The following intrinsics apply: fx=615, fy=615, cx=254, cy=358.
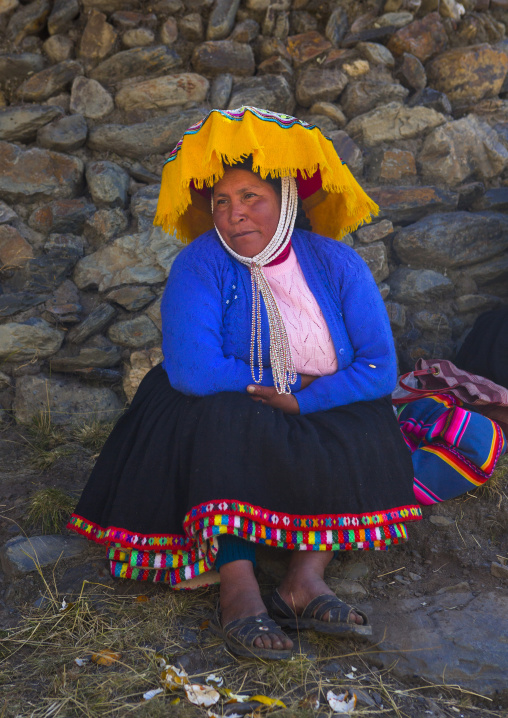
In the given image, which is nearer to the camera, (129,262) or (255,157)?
(255,157)

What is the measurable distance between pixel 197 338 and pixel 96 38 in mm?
2499

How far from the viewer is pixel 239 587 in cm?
186

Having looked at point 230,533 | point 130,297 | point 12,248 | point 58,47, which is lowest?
point 230,533

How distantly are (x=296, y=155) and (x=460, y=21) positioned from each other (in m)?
2.55

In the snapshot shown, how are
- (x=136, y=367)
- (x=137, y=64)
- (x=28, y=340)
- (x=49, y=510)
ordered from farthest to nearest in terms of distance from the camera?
(x=137, y=64), (x=136, y=367), (x=28, y=340), (x=49, y=510)

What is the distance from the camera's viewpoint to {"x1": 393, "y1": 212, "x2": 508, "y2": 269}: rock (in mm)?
3715

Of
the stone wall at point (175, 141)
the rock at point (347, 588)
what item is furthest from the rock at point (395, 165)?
the rock at point (347, 588)

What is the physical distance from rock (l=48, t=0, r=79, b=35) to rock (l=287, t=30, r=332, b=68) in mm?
1296

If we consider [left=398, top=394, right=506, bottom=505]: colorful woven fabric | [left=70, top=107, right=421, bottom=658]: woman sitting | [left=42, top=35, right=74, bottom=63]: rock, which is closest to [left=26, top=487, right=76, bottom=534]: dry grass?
[left=70, top=107, right=421, bottom=658]: woman sitting

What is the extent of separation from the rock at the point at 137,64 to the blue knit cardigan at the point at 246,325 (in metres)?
1.81

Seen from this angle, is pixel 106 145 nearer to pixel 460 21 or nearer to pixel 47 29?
pixel 47 29

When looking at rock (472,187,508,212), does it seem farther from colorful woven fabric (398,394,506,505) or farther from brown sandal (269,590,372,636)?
brown sandal (269,590,372,636)

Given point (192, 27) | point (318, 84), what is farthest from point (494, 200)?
→ point (192, 27)

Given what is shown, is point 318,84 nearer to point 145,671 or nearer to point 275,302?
point 275,302
